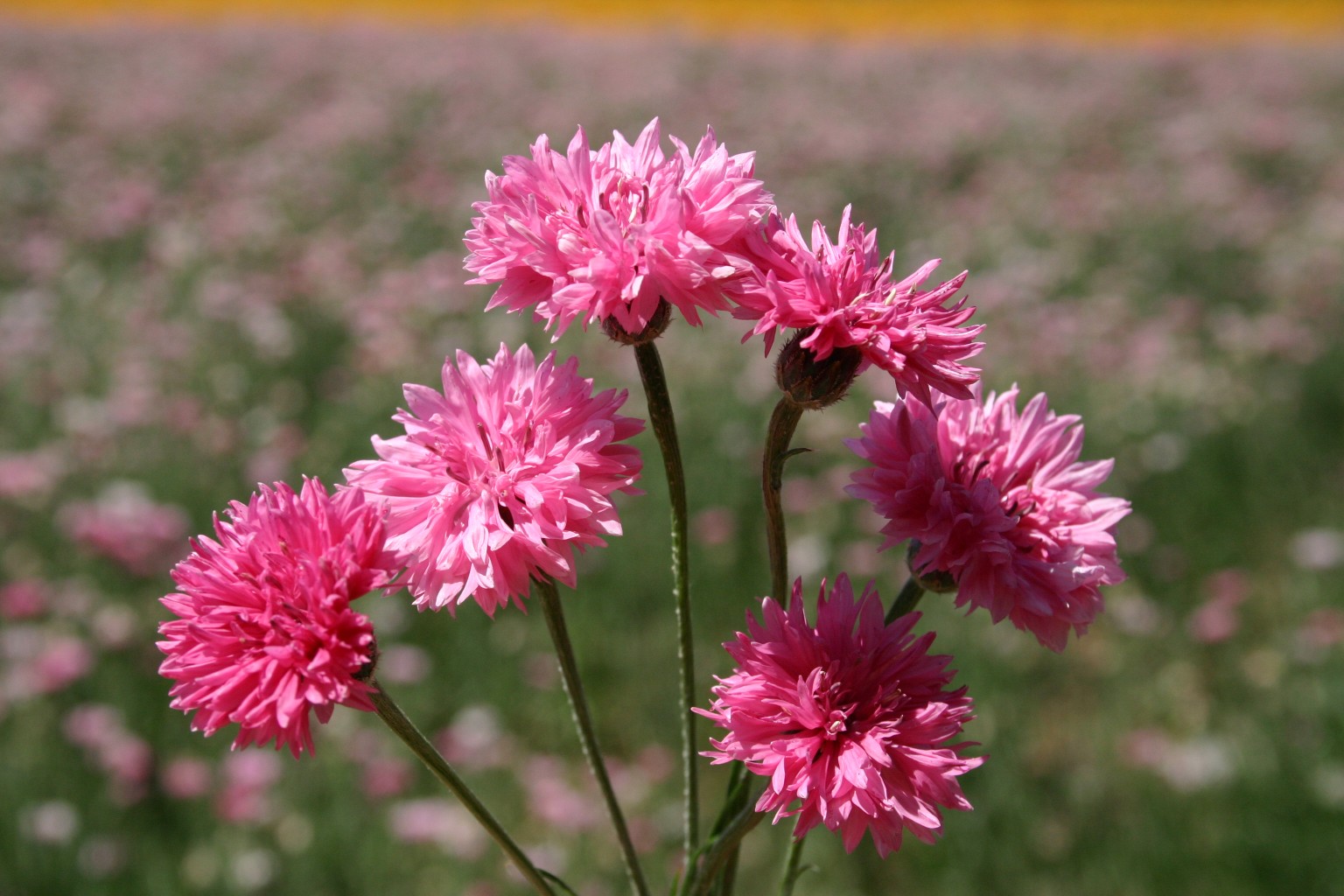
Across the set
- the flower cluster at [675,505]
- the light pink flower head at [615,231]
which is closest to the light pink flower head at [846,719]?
the flower cluster at [675,505]

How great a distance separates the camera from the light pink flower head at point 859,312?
0.75m

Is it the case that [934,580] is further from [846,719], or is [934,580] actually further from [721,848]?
[721,848]

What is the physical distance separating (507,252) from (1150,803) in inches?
99.6

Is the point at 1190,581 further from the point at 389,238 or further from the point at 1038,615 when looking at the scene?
the point at 389,238

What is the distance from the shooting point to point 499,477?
0.77 m

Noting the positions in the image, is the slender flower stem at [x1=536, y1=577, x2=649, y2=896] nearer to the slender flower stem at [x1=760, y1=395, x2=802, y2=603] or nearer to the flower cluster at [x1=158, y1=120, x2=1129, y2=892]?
the flower cluster at [x1=158, y1=120, x2=1129, y2=892]

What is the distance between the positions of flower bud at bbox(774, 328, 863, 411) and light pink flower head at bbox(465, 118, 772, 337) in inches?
2.7

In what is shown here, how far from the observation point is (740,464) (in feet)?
13.2

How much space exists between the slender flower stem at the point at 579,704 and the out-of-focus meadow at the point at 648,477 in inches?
13.2

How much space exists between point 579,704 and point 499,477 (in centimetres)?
20

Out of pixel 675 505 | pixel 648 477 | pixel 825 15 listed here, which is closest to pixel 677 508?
pixel 675 505

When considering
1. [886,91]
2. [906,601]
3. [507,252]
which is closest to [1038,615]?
[906,601]

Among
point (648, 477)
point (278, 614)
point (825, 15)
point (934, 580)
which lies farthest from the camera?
point (825, 15)

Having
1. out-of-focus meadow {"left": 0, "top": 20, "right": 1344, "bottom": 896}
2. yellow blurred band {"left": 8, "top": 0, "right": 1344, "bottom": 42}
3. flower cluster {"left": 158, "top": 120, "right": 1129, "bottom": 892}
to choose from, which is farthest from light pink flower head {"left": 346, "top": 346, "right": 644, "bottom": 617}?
yellow blurred band {"left": 8, "top": 0, "right": 1344, "bottom": 42}
